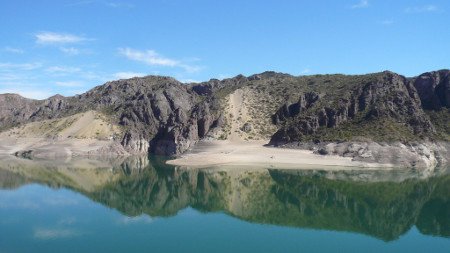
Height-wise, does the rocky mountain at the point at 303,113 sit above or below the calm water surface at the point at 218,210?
above

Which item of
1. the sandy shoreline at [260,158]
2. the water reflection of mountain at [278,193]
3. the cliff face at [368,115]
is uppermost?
the cliff face at [368,115]

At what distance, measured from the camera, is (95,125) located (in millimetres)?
175875

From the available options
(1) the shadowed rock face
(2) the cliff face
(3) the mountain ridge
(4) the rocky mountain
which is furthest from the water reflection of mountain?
(1) the shadowed rock face

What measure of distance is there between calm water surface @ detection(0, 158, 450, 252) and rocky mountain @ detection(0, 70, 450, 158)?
25142 millimetres

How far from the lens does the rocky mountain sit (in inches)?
5212

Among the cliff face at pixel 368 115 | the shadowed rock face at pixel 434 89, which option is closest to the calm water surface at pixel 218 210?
the cliff face at pixel 368 115

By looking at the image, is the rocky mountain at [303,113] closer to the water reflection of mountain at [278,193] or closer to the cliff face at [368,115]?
the cliff face at [368,115]

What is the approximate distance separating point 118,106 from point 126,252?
522 feet

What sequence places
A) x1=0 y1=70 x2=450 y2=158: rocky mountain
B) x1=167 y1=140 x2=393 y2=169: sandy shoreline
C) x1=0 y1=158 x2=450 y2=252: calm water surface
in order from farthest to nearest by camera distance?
x1=0 y1=70 x2=450 y2=158: rocky mountain < x1=167 y1=140 x2=393 y2=169: sandy shoreline < x1=0 y1=158 x2=450 y2=252: calm water surface

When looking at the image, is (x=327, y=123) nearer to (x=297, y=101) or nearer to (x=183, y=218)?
(x=297, y=101)

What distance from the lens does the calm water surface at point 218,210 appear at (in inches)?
1957

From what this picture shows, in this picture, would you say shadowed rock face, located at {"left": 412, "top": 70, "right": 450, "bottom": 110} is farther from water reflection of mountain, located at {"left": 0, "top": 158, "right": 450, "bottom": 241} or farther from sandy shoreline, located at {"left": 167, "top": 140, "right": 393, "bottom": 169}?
water reflection of mountain, located at {"left": 0, "top": 158, "right": 450, "bottom": 241}

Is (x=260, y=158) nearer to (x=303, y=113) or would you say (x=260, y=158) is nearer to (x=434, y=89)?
(x=303, y=113)

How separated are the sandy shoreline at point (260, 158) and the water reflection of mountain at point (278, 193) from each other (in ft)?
30.8
